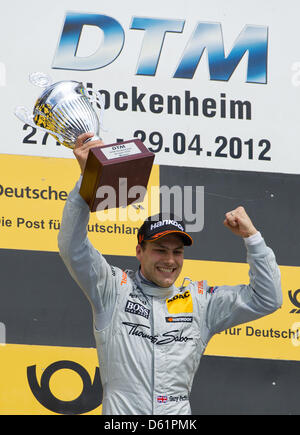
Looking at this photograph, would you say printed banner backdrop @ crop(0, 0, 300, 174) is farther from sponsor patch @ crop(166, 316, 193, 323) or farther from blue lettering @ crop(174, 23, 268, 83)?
sponsor patch @ crop(166, 316, 193, 323)

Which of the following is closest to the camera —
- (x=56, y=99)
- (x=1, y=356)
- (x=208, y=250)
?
(x=56, y=99)

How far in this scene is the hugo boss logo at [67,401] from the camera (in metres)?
3.16

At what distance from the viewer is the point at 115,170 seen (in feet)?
7.75

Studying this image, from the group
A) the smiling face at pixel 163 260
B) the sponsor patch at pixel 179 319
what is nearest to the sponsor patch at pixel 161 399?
the sponsor patch at pixel 179 319

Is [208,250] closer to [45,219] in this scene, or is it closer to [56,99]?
[45,219]

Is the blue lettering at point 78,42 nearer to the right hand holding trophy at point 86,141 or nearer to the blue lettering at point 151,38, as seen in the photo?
the blue lettering at point 151,38

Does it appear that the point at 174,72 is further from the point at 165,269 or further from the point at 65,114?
the point at 165,269

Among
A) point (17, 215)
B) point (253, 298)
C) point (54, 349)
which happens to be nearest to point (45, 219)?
point (17, 215)

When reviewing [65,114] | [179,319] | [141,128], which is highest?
[141,128]

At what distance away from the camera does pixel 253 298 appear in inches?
102

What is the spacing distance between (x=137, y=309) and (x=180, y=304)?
135 millimetres

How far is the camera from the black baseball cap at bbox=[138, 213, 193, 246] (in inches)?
101

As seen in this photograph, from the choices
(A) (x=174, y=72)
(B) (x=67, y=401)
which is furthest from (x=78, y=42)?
(B) (x=67, y=401)

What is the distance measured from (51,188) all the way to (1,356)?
650 millimetres
